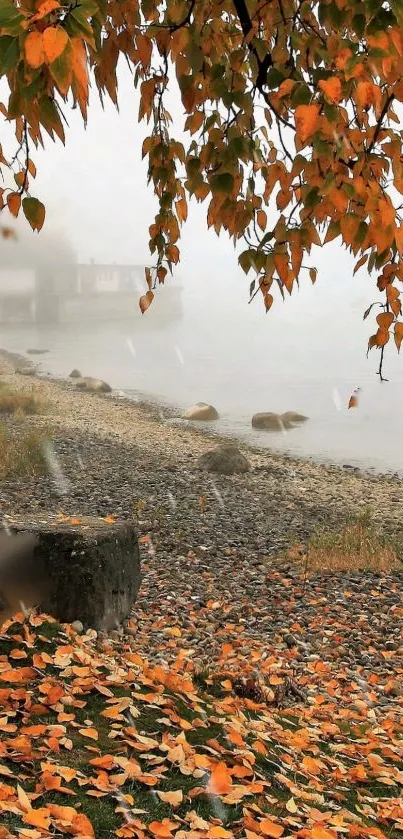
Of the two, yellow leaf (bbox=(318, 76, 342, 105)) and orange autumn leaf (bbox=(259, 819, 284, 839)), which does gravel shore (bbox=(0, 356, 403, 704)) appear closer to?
orange autumn leaf (bbox=(259, 819, 284, 839))

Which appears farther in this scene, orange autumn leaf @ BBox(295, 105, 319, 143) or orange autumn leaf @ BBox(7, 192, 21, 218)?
orange autumn leaf @ BBox(7, 192, 21, 218)

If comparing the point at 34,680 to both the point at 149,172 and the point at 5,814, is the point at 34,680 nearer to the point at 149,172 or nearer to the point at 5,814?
the point at 5,814

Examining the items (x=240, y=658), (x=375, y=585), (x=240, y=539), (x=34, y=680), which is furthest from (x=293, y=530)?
(x=34, y=680)

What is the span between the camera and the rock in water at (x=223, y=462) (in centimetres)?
1496

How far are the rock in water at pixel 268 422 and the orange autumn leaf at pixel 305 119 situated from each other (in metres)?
26.6

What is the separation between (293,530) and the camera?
1096 centimetres

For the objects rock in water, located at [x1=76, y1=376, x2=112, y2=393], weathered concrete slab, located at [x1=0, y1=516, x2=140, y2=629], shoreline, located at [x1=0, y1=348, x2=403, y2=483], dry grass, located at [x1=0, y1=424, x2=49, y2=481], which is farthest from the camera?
rock in water, located at [x1=76, y1=376, x2=112, y2=393]

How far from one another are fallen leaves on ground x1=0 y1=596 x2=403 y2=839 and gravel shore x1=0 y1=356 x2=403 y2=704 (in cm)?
142

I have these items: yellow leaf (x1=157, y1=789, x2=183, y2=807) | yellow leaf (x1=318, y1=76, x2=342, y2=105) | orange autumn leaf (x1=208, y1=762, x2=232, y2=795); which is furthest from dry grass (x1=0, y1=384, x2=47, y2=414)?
yellow leaf (x1=318, y1=76, x2=342, y2=105)

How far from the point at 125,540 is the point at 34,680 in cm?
166

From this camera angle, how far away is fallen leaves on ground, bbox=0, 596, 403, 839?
320cm

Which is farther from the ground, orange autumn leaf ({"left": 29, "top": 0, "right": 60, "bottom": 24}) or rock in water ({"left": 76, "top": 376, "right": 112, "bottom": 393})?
orange autumn leaf ({"left": 29, "top": 0, "right": 60, "bottom": 24})

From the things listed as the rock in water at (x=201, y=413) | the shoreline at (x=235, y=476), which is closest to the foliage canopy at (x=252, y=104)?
the shoreline at (x=235, y=476)

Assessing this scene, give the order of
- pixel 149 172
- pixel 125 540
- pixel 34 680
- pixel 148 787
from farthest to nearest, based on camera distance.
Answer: pixel 125 540
pixel 149 172
pixel 34 680
pixel 148 787
